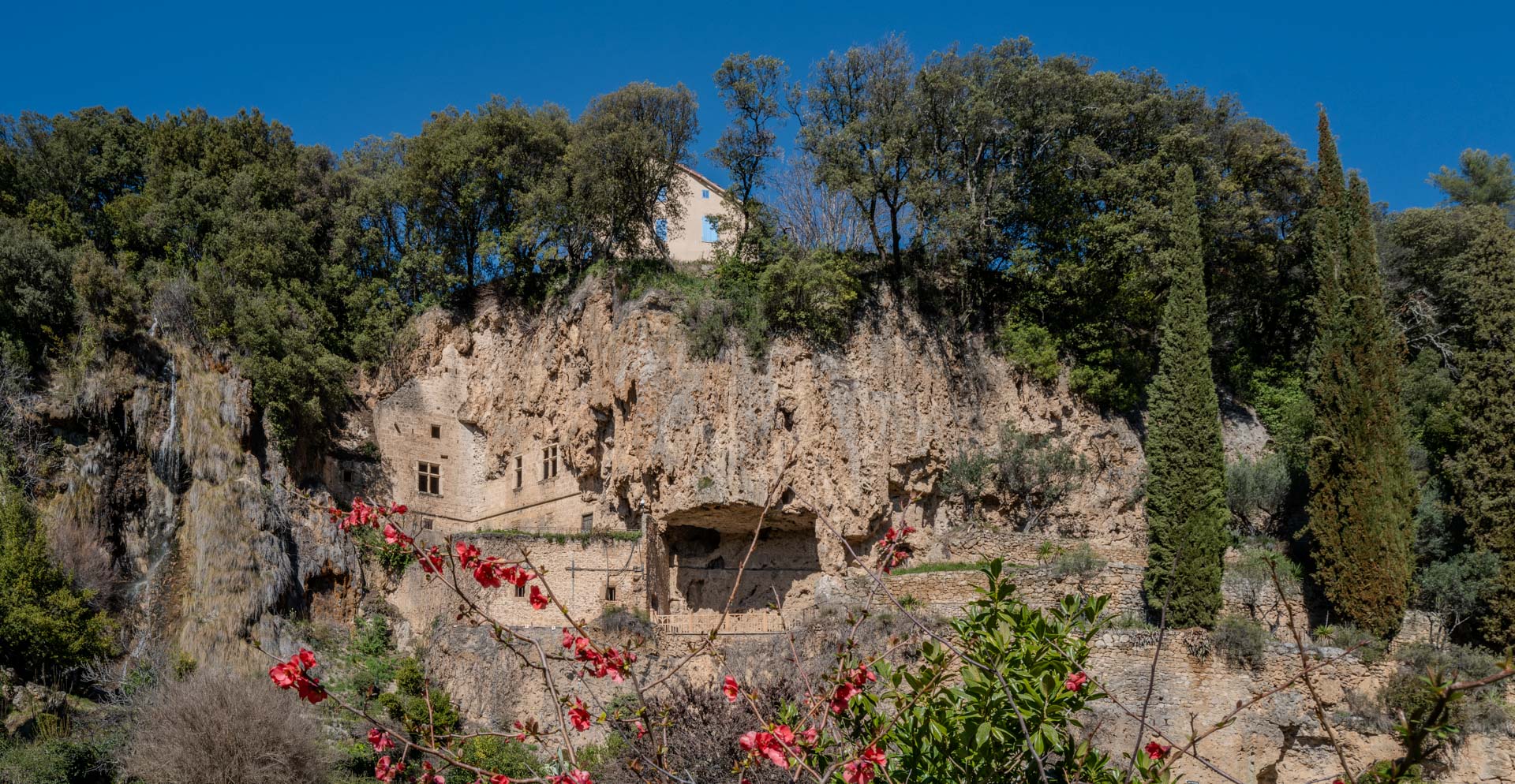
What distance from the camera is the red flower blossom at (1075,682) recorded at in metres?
6.13

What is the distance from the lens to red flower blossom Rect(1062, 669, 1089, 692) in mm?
6129

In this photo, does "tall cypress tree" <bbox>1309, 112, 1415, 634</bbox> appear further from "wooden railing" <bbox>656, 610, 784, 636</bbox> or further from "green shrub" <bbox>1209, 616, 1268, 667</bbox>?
"wooden railing" <bbox>656, 610, 784, 636</bbox>

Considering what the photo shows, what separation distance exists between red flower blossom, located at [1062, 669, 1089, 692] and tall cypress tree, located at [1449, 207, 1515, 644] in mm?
18003

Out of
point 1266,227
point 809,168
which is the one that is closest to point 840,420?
point 809,168

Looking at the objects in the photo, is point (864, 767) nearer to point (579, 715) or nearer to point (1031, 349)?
point (579, 715)

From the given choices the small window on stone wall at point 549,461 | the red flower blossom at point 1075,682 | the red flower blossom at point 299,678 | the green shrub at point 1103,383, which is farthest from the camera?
the small window on stone wall at point 549,461

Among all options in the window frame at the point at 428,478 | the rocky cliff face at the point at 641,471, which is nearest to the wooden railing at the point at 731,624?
the rocky cliff face at the point at 641,471

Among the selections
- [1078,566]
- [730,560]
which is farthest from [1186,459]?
[730,560]

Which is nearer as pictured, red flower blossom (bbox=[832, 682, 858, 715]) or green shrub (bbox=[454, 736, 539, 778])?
red flower blossom (bbox=[832, 682, 858, 715])

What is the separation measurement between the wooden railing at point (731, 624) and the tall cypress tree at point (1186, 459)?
7.39 metres

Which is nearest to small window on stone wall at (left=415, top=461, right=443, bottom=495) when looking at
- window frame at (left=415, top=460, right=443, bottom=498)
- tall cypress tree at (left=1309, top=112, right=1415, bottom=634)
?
window frame at (left=415, top=460, right=443, bottom=498)

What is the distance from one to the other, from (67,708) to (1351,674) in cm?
2241

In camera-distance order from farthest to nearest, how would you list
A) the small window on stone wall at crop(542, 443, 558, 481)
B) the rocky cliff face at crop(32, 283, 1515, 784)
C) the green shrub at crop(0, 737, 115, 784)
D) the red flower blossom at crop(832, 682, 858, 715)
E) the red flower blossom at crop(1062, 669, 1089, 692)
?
the small window on stone wall at crop(542, 443, 558, 481), the rocky cliff face at crop(32, 283, 1515, 784), the green shrub at crop(0, 737, 115, 784), the red flower blossom at crop(1062, 669, 1089, 692), the red flower blossom at crop(832, 682, 858, 715)

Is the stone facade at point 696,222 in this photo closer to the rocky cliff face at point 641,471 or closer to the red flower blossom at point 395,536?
the rocky cliff face at point 641,471
